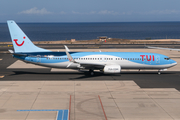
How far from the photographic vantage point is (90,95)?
28.5 metres

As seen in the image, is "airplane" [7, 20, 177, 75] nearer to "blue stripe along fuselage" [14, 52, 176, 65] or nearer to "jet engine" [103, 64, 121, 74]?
"blue stripe along fuselage" [14, 52, 176, 65]

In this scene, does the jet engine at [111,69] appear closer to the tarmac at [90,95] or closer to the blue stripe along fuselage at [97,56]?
the tarmac at [90,95]

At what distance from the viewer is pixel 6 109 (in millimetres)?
23578

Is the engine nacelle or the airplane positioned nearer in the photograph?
the engine nacelle

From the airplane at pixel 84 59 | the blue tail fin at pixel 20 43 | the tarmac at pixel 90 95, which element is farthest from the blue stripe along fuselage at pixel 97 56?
the tarmac at pixel 90 95

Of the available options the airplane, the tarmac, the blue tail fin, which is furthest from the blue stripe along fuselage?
the tarmac

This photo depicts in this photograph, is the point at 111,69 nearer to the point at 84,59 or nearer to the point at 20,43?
the point at 84,59

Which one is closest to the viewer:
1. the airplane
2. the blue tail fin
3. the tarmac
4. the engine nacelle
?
the tarmac

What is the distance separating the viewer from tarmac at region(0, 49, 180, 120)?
22516mm

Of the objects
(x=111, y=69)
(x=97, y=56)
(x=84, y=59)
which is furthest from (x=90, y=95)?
(x=97, y=56)

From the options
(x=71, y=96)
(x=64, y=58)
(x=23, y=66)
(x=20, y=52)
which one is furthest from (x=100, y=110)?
(x=23, y=66)

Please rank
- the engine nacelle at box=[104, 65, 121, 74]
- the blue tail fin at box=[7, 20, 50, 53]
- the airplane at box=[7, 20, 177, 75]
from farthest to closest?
the blue tail fin at box=[7, 20, 50, 53]
the airplane at box=[7, 20, 177, 75]
the engine nacelle at box=[104, 65, 121, 74]

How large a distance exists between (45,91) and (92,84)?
720 cm

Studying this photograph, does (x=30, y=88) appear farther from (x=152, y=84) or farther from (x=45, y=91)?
(x=152, y=84)
